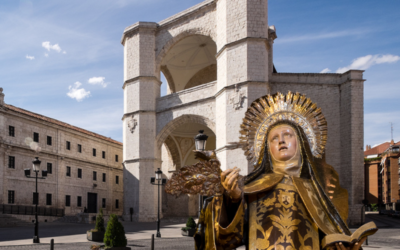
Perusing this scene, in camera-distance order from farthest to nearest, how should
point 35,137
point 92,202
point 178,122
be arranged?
1. point 92,202
2. point 35,137
3. point 178,122

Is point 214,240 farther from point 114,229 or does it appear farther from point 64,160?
point 64,160

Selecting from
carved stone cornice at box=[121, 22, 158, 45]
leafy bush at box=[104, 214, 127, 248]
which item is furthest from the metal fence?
leafy bush at box=[104, 214, 127, 248]

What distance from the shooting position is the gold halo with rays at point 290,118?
3.89 metres

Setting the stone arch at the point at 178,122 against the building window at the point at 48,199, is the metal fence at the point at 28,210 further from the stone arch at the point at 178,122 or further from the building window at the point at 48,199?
the stone arch at the point at 178,122

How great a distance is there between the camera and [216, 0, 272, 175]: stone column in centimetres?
2100

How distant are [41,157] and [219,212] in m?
31.3

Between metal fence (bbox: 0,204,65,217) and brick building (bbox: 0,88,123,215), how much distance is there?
0.63 metres

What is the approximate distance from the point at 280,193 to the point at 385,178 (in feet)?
184

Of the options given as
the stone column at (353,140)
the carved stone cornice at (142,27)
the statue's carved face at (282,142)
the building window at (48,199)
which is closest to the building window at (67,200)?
the building window at (48,199)

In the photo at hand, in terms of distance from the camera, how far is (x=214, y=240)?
349 centimetres

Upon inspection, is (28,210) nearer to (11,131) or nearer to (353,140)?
(11,131)

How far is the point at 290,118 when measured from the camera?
3.87 meters

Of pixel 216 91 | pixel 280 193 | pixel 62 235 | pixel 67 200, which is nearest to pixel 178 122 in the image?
pixel 216 91

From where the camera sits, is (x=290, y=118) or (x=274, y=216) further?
(x=290, y=118)
